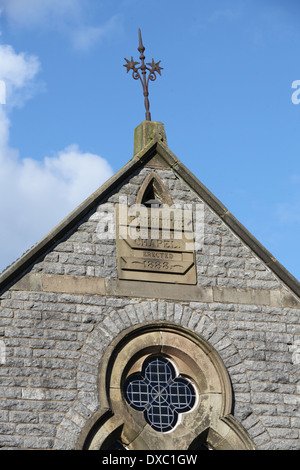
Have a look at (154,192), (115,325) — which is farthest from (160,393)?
(154,192)

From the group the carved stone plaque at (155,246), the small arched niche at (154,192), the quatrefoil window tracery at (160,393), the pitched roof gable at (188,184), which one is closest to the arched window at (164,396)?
the quatrefoil window tracery at (160,393)

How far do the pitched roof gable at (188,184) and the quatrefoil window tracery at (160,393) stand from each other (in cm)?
228

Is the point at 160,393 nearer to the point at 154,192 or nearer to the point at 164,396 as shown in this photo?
the point at 164,396

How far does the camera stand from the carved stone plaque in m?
17.9

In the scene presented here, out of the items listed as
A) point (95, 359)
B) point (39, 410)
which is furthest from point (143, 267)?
point (39, 410)

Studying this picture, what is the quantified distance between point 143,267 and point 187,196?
5.03 feet

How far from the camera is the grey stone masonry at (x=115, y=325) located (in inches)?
648

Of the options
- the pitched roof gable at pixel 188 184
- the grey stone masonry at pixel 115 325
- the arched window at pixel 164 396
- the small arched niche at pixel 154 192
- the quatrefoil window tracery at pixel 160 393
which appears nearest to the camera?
the grey stone masonry at pixel 115 325

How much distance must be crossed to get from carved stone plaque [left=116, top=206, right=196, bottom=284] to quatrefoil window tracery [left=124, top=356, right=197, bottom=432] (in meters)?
1.28

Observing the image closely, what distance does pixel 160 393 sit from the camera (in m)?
17.4

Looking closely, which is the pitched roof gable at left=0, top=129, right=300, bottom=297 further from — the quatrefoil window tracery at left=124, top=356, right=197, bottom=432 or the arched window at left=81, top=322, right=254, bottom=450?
the quatrefoil window tracery at left=124, top=356, right=197, bottom=432

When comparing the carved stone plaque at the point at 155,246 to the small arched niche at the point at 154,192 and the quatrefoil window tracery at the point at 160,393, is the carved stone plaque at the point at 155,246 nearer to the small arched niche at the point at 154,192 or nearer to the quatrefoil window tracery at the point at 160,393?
the small arched niche at the point at 154,192

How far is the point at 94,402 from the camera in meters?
16.7

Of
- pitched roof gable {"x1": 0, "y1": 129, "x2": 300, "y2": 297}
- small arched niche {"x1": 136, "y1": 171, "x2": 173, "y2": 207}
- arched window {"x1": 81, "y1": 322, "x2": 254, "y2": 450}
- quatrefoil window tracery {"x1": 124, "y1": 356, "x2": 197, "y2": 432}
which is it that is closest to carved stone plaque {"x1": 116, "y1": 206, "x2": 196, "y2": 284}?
small arched niche {"x1": 136, "y1": 171, "x2": 173, "y2": 207}
